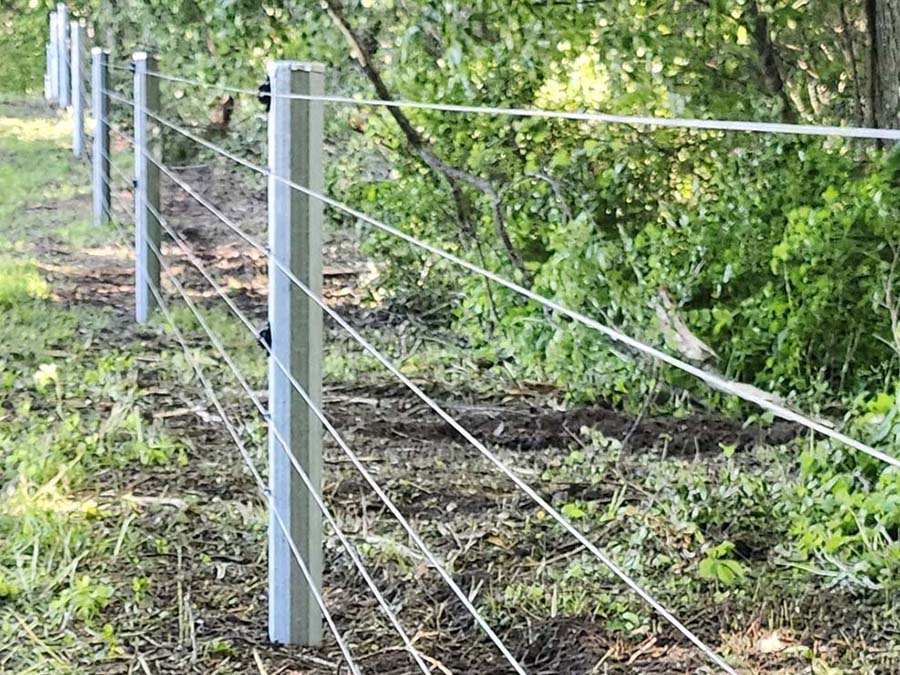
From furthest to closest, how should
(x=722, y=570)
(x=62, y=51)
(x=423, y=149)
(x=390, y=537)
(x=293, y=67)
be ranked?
1. (x=62, y=51)
2. (x=423, y=149)
3. (x=390, y=537)
4. (x=722, y=570)
5. (x=293, y=67)

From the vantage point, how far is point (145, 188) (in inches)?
203

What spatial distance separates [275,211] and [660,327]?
2.48 metres

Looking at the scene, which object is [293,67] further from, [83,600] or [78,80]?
[78,80]

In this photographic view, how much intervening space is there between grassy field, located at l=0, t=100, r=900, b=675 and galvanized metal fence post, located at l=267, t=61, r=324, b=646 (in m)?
0.13

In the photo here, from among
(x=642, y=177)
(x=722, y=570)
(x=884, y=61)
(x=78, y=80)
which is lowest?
(x=722, y=570)

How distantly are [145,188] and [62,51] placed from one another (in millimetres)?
5184

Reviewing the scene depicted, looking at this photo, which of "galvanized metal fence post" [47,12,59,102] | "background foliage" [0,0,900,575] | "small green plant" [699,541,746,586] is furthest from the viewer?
"galvanized metal fence post" [47,12,59,102]

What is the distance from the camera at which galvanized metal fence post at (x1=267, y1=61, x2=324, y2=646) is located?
2398 mm

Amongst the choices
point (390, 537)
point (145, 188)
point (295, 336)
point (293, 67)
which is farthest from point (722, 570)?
point (145, 188)

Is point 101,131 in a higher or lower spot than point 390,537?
higher

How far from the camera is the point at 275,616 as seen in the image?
2.54 meters

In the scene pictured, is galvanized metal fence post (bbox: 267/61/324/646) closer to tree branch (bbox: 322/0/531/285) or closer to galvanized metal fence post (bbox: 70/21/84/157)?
tree branch (bbox: 322/0/531/285)

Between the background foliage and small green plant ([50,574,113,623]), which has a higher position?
the background foliage

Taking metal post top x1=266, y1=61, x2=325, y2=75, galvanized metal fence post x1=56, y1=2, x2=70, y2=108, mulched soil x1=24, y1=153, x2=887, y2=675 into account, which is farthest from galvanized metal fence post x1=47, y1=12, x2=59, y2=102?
metal post top x1=266, y1=61, x2=325, y2=75
